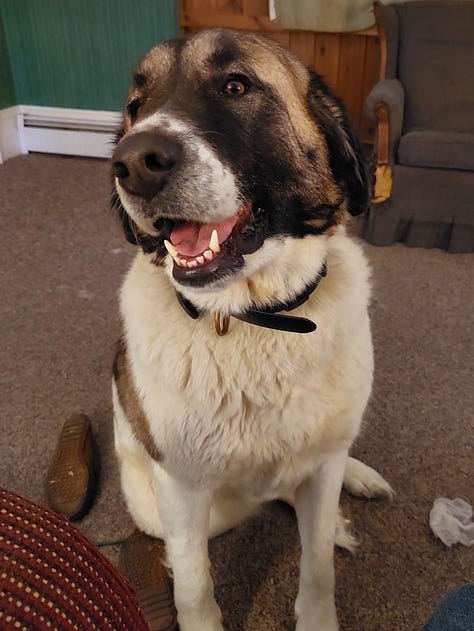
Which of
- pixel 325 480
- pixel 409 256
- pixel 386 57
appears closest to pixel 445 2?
pixel 386 57

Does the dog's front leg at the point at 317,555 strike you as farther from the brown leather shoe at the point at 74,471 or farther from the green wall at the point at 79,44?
the green wall at the point at 79,44

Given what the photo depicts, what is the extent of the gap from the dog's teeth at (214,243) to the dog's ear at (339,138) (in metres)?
0.27

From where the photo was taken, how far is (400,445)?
1534 mm

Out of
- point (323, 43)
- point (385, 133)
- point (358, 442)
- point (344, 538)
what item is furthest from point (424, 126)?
point (344, 538)

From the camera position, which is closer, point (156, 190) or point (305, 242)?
point (156, 190)

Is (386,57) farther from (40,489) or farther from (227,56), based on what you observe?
(40,489)

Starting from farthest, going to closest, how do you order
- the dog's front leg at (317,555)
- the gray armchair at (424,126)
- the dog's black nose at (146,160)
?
the gray armchair at (424,126)
the dog's front leg at (317,555)
the dog's black nose at (146,160)

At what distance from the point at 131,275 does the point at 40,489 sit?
2.42 feet

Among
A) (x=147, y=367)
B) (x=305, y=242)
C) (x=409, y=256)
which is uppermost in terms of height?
(x=305, y=242)

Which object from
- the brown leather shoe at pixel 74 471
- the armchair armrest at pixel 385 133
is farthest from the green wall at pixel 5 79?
the brown leather shoe at pixel 74 471

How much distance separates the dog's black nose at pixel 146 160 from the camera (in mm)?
690

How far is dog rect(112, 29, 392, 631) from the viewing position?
2.63 ft

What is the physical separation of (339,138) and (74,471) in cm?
102

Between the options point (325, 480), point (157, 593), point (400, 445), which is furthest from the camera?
point (400, 445)
